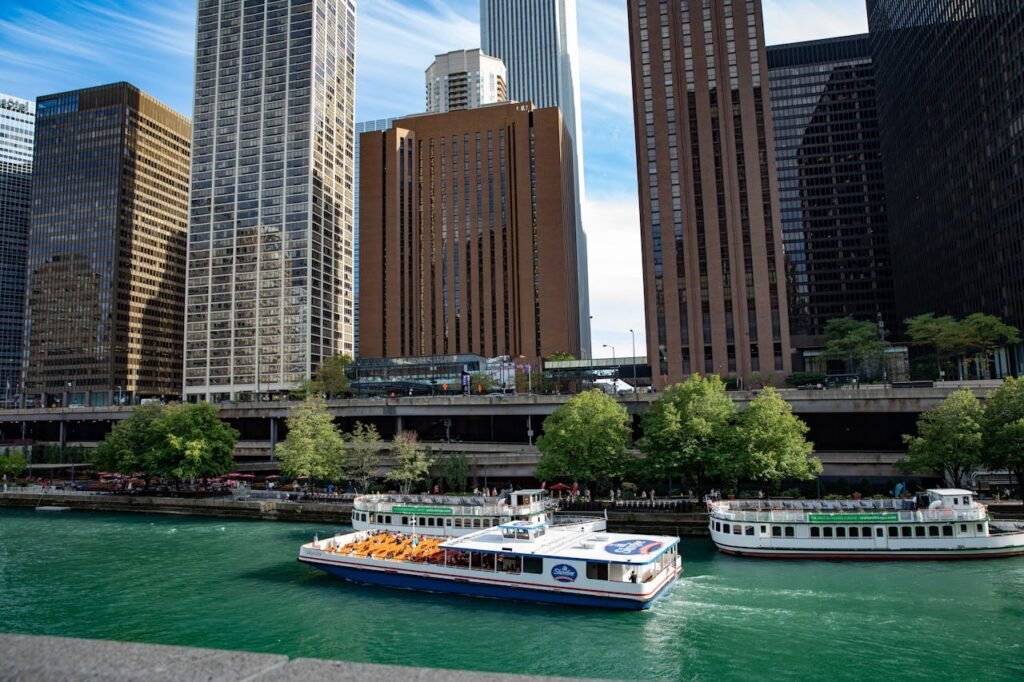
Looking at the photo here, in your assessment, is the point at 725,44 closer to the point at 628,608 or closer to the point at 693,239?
the point at 693,239

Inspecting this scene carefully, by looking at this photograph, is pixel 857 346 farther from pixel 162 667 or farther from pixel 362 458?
pixel 162 667

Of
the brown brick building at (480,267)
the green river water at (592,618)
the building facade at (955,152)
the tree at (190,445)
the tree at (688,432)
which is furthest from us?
the brown brick building at (480,267)

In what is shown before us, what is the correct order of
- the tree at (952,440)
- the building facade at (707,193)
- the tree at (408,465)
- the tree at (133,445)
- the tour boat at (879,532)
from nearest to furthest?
the tour boat at (879,532) → the tree at (952,440) → the tree at (408,465) → the tree at (133,445) → the building facade at (707,193)

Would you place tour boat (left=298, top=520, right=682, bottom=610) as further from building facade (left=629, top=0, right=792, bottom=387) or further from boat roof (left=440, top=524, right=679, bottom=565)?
building facade (left=629, top=0, right=792, bottom=387)

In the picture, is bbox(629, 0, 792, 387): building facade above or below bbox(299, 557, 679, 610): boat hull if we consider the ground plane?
above

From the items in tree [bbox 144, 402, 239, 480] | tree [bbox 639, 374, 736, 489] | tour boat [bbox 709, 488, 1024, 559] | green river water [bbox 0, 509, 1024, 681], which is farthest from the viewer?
tree [bbox 144, 402, 239, 480]

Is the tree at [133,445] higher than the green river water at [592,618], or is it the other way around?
the tree at [133,445]

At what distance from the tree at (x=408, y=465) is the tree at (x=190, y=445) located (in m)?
24.6

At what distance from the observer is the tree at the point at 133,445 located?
3720 inches

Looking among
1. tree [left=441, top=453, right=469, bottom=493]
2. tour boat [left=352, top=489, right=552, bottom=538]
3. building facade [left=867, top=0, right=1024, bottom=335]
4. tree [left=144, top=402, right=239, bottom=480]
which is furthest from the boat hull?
building facade [left=867, top=0, right=1024, bottom=335]

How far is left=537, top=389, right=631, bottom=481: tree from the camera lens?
72.4 meters

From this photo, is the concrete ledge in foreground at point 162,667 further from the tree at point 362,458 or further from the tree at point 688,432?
the tree at point 362,458

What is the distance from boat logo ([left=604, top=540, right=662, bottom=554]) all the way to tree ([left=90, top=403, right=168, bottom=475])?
70.4 metres

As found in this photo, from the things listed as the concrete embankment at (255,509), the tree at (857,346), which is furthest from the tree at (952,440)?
the tree at (857,346)
